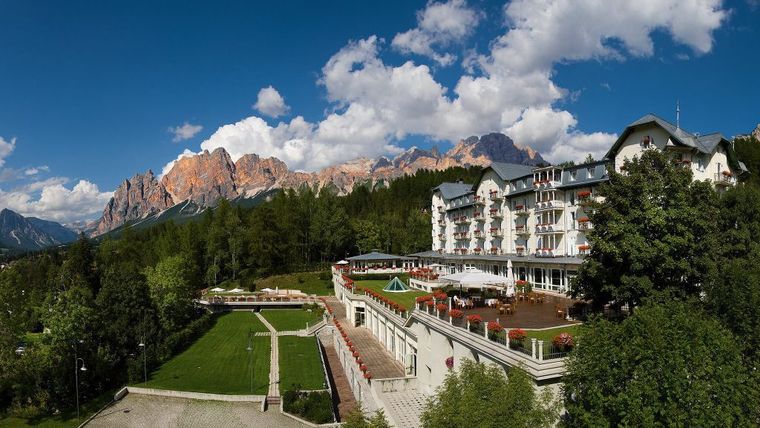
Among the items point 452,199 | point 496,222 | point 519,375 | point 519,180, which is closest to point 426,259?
point 452,199

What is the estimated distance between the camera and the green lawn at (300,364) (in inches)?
1280

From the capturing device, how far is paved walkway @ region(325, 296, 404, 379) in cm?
2977

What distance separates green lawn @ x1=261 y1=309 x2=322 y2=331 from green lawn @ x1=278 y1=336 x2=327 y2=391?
5.11 meters

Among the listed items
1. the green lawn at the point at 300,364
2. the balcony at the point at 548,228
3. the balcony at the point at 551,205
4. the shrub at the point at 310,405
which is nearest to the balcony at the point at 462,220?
the balcony at the point at 548,228

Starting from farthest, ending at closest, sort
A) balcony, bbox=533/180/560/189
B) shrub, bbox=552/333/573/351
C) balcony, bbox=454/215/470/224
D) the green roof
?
balcony, bbox=454/215/470/224 → the green roof → balcony, bbox=533/180/560/189 → shrub, bbox=552/333/573/351

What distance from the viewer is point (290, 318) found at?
5634 cm

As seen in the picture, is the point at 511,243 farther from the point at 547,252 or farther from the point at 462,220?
the point at 462,220

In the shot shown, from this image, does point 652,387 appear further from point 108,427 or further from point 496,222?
point 496,222

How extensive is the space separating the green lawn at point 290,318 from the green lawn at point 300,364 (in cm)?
511

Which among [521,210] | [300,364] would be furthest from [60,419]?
[521,210]

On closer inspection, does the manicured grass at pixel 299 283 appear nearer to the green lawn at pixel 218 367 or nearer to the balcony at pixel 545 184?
the green lawn at pixel 218 367

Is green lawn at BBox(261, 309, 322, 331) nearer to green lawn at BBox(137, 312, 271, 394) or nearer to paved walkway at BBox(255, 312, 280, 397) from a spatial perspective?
paved walkway at BBox(255, 312, 280, 397)

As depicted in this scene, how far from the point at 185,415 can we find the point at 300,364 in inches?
423

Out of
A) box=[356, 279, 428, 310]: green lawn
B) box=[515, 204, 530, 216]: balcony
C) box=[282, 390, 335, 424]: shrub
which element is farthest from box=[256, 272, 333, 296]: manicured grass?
box=[282, 390, 335, 424]: shrub
